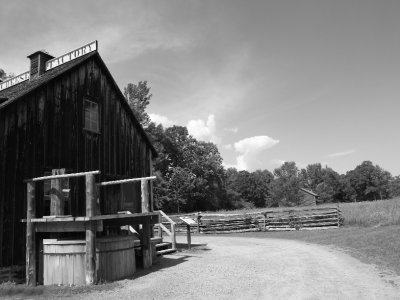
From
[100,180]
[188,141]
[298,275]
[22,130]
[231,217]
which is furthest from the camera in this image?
[188,141]

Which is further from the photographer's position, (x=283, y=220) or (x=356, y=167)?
(x=356, y=167)

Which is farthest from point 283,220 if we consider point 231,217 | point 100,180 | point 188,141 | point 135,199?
point 188,141

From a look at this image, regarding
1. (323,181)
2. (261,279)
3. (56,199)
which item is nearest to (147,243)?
(56,199)

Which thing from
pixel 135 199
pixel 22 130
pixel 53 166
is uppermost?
pixel 22 130

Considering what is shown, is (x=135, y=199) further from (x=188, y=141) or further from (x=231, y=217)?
(x=188, y=141)

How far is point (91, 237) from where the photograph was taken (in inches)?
389

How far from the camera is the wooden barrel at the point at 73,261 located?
9927 mm

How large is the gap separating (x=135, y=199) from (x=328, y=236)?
35.3 ft

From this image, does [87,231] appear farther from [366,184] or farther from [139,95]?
[366,184]

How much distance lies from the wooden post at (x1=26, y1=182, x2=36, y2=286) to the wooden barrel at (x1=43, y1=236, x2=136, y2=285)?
448mm

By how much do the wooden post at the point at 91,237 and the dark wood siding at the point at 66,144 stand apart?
2776mm

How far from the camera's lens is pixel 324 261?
41.6 ft

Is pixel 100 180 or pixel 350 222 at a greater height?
pixel 100 180

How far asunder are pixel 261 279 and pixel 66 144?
811cm
